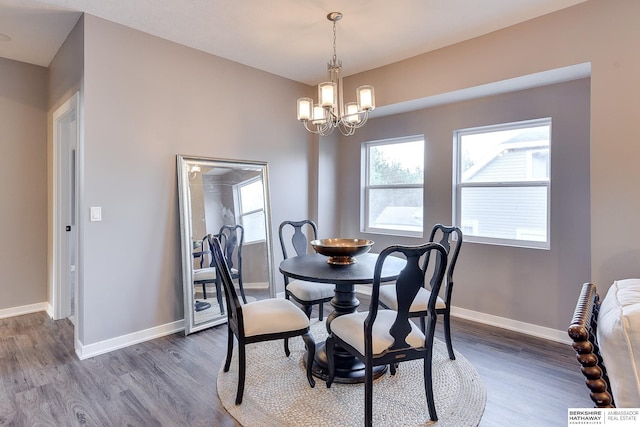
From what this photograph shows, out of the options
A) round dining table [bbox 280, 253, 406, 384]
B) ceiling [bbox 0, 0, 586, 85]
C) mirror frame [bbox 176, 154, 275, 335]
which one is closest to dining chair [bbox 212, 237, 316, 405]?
round dining table [bbox 280, 253, 406, 384]

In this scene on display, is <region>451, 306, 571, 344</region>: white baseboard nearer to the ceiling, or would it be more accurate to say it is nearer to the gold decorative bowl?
the gold decorative bowl

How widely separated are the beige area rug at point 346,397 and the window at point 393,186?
6.25 ft

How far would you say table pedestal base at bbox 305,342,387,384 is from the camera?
232 centimetres

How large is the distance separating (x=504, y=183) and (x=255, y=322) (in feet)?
9.02

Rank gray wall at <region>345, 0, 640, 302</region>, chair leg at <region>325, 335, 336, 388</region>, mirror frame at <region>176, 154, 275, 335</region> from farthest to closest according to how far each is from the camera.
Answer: mirror frame at <region>176, 154, 275, 335</region> → gray wall at <region>345, 0, 640, 302</region> → chair leg at <region>325, 335, 336, 388</region>

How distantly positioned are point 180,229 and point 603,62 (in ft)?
12.0

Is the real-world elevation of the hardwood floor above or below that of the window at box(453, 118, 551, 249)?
below

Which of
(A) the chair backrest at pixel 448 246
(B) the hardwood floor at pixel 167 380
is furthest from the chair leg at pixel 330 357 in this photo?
(A) the chair backrest at pixel 448 246

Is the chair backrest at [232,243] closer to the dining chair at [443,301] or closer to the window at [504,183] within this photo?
the dining chair at [443,301]

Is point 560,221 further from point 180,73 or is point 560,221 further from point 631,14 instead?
point 180,73

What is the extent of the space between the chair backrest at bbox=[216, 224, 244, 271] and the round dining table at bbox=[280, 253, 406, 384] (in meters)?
1.07

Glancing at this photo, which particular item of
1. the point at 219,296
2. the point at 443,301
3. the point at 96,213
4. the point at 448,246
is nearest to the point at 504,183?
the point at 448,246

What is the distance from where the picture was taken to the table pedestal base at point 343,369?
2.32 meters

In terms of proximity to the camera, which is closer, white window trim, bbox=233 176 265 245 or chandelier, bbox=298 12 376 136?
chandelier, bbox=298 12 376 136
